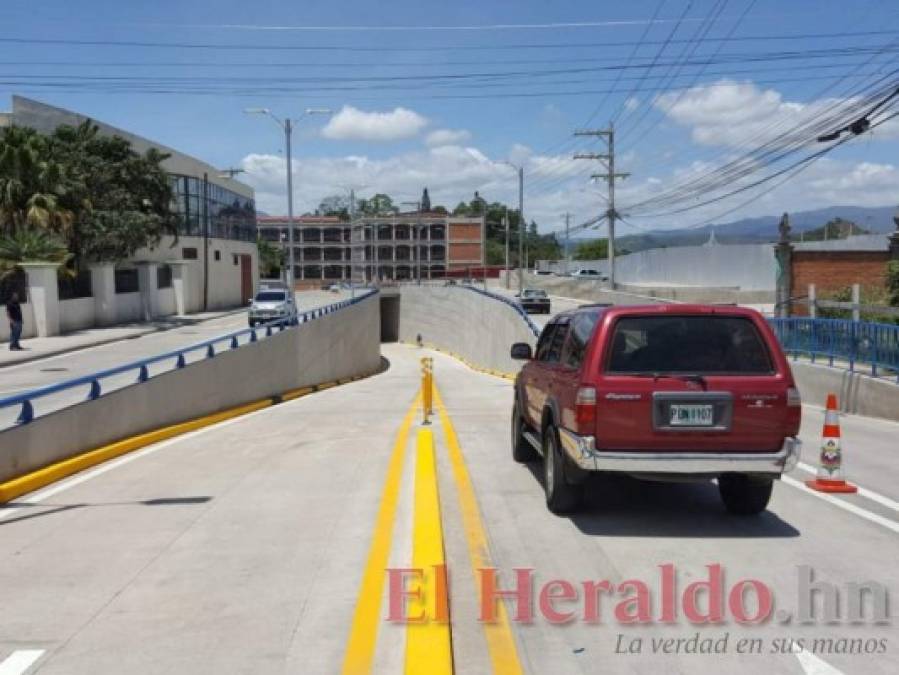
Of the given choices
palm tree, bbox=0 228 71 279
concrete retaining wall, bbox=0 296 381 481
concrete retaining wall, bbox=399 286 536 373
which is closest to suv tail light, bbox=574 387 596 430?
concrete retaining wall, bbox=0 296 381 481

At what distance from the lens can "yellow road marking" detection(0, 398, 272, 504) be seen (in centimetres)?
898

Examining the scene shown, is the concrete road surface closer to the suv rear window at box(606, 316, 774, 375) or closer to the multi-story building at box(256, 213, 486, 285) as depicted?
the suv rear window at box(606, 316, 774, 375)

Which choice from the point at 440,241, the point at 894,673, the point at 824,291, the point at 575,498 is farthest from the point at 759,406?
the point at 440,241

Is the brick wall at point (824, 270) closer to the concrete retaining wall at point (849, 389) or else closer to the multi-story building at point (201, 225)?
the concrete retaining wall at point (849, 389)

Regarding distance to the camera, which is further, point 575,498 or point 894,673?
point 575,498

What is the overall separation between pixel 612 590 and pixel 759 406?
210cm

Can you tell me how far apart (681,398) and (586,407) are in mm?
744

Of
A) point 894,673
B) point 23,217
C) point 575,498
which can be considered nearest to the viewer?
point 894,673

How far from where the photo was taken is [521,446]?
10.6 metres

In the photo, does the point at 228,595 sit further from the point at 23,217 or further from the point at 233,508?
the point at 23,217

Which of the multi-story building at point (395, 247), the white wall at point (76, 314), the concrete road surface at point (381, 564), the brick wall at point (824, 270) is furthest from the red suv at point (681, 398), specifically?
the multi-story building at point (395, 247)

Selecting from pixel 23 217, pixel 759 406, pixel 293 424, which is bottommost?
pixel 293 424

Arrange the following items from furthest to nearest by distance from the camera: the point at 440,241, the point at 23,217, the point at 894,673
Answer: the point at 440,241
the point at 23,217
the point at 894,673

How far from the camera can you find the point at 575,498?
769 cm
